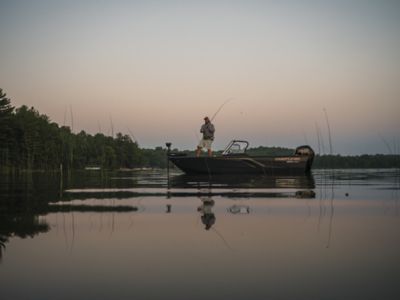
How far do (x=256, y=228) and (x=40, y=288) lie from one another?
9.52 feet

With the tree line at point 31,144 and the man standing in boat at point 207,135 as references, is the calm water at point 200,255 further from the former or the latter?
the tree line at point 31,144

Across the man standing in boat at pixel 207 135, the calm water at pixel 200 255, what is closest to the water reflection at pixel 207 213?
the calm water at pixel 200 255

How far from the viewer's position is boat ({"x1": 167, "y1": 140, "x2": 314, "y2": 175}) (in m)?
22.1

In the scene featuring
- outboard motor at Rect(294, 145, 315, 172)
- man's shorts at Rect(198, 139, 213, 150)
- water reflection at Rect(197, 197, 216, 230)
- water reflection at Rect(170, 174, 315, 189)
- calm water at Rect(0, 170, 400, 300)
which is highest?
man's shorts at Rect(198, 139, 213, 150)

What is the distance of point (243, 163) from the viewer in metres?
22.2

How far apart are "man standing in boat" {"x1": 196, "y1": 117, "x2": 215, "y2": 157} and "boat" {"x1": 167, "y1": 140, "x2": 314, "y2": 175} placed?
591 millimetres

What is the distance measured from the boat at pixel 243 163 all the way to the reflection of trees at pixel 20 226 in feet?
52.5

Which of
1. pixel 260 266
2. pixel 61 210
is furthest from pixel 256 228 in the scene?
pixel 61 210

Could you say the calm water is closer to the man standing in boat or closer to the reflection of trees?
the reflection of trees

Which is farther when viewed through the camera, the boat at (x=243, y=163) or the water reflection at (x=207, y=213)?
the boat at (x=243, y=163)

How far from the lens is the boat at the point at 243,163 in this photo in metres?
22.1

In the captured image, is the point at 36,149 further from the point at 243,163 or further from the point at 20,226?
the point at 20,226

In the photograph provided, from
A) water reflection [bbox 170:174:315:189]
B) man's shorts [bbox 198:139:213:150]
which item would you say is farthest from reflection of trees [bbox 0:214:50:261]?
man's shorts [bbox 198:139:213:150]

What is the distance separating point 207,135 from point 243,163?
2238 mm
